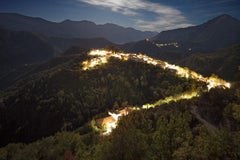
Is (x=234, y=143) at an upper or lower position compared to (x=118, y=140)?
upper

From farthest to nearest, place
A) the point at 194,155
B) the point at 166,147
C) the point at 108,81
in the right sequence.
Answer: the point at 108,81 < the point at 166,147 < the point at 194,155

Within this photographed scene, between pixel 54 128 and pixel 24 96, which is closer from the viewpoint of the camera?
pixel 54 128

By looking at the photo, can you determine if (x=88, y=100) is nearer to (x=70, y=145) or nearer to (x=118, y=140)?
(x=70, y=145)

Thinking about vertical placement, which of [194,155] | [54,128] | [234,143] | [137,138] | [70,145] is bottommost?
[54,128]

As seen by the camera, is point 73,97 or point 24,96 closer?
point 73,97

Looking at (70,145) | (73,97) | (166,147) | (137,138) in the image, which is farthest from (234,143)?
(73,97)

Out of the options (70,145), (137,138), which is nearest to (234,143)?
(137,138)

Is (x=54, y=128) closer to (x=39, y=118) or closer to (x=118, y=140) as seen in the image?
(x=39, y=118)

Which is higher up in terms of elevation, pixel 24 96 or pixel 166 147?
pixel 166 147

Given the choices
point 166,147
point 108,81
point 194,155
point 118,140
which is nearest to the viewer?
point 194,155
